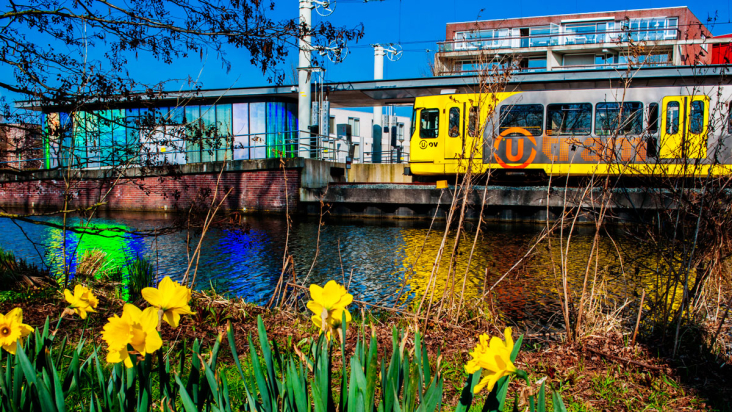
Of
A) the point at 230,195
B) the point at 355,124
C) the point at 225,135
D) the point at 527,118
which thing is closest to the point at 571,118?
the point at 527,118

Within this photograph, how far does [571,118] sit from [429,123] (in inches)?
170

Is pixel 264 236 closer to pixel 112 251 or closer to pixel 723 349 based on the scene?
pixel 112 251

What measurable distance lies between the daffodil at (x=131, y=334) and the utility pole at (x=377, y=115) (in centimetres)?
2272

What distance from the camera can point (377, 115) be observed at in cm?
2684

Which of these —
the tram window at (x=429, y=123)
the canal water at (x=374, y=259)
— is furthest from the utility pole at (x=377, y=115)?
the canal water at (x=374, y=259)

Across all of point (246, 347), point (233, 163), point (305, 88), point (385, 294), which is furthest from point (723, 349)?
point (305, 88)

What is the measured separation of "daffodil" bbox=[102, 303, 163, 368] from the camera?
120 centimetres

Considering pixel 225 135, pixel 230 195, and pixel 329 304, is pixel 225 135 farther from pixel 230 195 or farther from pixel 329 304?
pixel 230 195

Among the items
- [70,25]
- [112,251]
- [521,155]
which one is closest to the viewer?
[70,25]

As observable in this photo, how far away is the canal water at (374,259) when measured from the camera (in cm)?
585

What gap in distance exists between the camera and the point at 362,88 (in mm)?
21297

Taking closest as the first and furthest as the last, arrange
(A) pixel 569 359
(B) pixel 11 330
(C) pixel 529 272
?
(B) pixel 11 330 → (A) pixel 569 359 → (C) pixel 529 272

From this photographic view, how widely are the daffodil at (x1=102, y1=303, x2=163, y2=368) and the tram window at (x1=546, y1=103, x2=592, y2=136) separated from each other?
1628 cm

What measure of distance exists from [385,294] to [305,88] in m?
15.3
